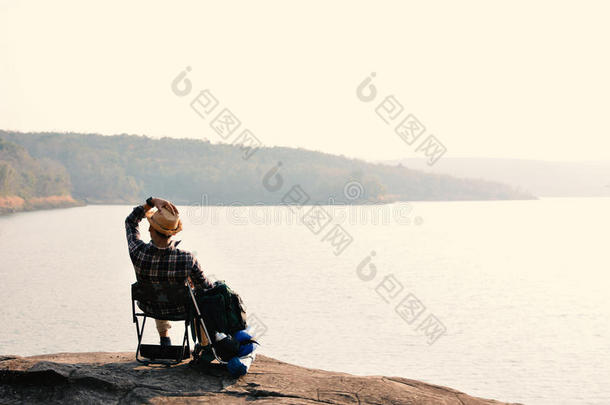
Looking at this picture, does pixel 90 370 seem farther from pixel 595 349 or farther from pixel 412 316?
pixel 412 316

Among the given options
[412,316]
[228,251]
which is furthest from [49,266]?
[412,316]

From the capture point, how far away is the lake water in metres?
23.6

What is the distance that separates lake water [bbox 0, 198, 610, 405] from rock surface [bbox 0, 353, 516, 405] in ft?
Result: 49.4

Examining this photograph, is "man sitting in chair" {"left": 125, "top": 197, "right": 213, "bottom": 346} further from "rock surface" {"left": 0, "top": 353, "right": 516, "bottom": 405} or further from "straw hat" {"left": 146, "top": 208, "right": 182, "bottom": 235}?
"rock surface" {"left": 0, "top": 353, "right": 516, "bottom": 405}

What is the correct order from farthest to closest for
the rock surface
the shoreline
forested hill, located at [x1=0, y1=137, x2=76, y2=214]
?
forested hill, located at [x1=0, y1=137, x2=76, y2=214] < the shoreline < the rock surface

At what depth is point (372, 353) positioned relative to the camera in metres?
25.2

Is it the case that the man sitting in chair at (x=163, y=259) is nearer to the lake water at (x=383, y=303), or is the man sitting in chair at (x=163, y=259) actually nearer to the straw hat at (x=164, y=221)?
the straw hat at (x=164, y=221)

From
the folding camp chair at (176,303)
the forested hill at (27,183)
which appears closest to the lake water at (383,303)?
the folding camp chair at (176,303)

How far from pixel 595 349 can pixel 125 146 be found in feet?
510

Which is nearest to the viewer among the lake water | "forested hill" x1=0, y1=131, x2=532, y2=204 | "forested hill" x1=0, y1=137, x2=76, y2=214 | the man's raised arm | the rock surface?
the rock surface

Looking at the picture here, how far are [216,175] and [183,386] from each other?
146 m

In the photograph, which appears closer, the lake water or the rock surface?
the rock surface

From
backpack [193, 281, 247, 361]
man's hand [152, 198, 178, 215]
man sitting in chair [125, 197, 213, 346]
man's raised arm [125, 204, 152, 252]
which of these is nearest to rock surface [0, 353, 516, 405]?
backpack [193, 281, 247, 361]

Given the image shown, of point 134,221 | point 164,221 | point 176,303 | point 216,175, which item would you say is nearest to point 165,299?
point 176,303
